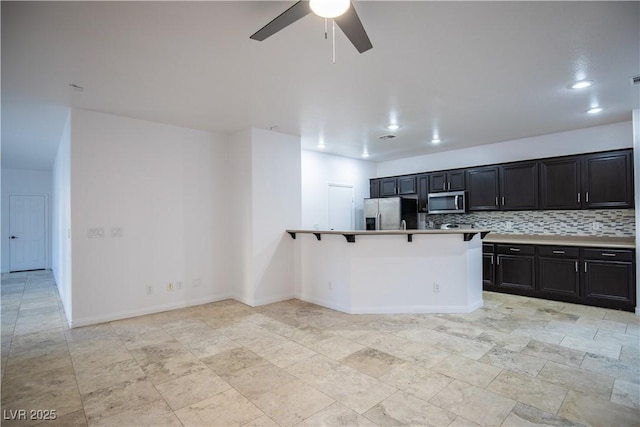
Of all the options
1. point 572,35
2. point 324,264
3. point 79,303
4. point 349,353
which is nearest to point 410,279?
point 324,264

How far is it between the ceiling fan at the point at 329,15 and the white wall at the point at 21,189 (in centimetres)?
928

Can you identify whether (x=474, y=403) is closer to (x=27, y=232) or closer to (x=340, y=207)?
(x=340, y=207)

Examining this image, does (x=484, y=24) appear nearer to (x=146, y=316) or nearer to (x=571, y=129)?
(x=571, y=129)

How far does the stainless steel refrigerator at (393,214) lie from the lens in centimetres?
659

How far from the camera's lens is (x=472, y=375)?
256 centimetres

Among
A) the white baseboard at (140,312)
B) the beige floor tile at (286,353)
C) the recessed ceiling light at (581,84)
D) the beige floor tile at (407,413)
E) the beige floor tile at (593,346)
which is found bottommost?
the beige floor tile at (593,346)

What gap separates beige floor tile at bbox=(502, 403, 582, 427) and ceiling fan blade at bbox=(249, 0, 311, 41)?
2.63 metres

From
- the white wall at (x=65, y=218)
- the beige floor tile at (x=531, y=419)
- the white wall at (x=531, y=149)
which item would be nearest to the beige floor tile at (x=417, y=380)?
the beige floor tile at (x=531, y=419)

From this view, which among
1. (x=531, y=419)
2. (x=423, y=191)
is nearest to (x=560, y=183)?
(x=423, y=191)

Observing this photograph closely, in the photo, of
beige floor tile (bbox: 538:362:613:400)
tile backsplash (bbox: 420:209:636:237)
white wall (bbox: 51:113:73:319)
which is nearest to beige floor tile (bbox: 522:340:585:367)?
beige floor tile (bbox: 538:362:613:400)

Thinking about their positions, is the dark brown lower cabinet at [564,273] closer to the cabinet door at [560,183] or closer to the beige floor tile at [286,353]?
the cabinet door at [560,183]

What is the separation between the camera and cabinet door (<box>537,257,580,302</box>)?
4574 mm

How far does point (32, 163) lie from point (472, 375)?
9307 millimetres

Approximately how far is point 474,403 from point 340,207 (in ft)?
16.6
